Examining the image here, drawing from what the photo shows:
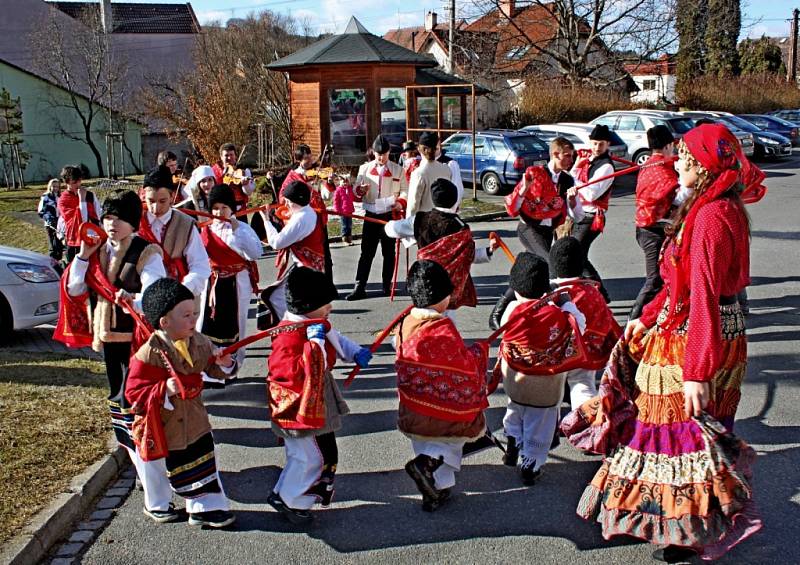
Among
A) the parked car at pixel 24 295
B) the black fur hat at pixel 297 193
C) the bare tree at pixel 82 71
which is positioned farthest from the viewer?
the bare tree at pixel 82 71

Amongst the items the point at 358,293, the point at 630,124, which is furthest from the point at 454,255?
the point at 630,124

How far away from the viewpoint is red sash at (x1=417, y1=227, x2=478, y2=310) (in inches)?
257

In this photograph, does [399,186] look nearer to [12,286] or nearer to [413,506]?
[12,286]

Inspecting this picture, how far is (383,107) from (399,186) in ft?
39.1

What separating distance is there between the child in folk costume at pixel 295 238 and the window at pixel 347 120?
1506cm

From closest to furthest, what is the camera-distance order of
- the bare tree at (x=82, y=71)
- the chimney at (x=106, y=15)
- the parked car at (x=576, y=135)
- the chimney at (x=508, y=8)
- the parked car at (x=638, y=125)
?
the parked car at (x=576, y=135) → the parked car at (x=638, y=125) → the bare tree at (x=82, y=71) → the chimney at (x=106, y=15) → the chimney at (x=508, y=8)

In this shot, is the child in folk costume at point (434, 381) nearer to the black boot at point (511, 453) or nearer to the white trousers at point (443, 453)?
the white trousers at point (443, 453)

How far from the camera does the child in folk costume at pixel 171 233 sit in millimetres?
5754

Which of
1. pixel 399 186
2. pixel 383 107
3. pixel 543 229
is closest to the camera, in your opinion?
pixel 543 229

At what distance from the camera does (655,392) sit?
3951 mm

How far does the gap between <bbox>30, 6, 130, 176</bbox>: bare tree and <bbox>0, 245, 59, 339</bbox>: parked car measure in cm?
2408

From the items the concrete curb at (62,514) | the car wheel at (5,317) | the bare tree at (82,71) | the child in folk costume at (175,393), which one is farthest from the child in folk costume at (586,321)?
the bare tree at (82,71)

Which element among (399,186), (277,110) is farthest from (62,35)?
(399,186)

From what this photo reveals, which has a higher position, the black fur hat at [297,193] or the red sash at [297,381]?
the black fur hat at [297,193]
